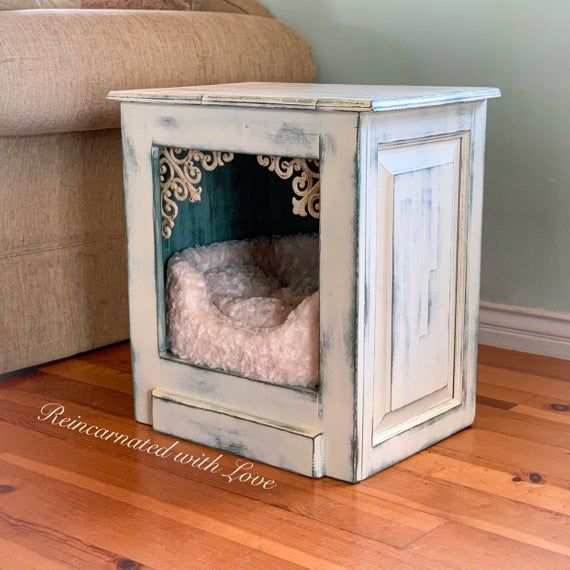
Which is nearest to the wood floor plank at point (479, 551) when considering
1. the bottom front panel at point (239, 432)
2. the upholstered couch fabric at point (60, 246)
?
the bottom front panel at point (239, 432)

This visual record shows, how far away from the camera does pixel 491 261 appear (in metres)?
1.89

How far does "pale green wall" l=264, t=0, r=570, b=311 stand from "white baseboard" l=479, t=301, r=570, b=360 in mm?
20

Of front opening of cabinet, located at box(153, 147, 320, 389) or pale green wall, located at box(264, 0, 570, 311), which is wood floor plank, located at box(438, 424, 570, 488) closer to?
front opening of cabinet, located at box(153, 147, 320, 389)

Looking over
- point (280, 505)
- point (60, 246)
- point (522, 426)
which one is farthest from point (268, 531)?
point (60, 246)

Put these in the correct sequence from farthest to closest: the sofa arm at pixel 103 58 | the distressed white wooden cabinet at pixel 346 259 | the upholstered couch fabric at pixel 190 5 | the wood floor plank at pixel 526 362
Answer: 1. the upholstered couch fabric at pixel 190 5
2. the wood floor plank at pixel 526 362
3. the sofa arm at pixel 103 58
4. the distressed white wooden cabinet at pixel 346 259

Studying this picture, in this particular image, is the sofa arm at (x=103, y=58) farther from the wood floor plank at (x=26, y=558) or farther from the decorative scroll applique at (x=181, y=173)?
the wood floor plank at (x=26, y=558)

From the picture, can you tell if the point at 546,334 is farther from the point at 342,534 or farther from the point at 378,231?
the point at 342,534

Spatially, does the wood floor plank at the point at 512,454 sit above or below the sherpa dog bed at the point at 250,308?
below

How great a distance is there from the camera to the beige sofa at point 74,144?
1531 millimetres

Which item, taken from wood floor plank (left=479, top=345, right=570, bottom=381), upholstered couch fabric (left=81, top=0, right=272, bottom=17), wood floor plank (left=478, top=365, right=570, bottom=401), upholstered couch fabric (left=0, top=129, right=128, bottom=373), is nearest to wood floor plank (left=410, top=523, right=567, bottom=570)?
wood floor plank (left=478, top=365, right=570, bottom=401)

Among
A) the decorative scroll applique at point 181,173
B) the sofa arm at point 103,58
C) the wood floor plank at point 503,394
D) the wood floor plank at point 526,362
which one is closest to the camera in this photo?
the decorative scroll applique at point 181,173

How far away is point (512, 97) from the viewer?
1.80 m

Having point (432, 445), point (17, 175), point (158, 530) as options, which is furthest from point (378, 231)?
point (17, 175)

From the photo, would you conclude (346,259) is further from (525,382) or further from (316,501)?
(525,382)
